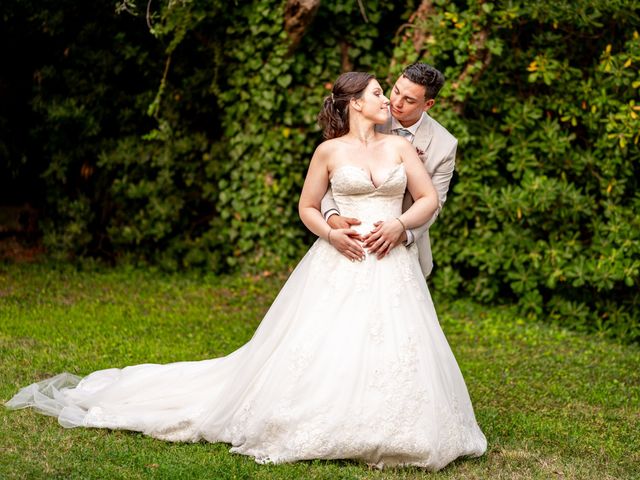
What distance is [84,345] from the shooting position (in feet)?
20.9

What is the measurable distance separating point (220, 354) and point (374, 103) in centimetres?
260

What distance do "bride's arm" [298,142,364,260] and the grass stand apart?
3.26 ft

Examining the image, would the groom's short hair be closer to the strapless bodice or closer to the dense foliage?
the strapless bodice

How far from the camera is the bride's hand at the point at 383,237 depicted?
437 cm

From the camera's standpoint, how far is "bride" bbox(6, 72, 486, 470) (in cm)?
415

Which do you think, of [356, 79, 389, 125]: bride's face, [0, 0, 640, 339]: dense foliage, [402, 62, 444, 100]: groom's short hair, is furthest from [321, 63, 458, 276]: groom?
[0, 0, 640, 339]: dense foliage

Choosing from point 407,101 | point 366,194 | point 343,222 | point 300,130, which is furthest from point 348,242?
point 300,130

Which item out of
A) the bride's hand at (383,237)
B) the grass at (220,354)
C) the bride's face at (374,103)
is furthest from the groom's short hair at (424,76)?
the grass at (220,354)

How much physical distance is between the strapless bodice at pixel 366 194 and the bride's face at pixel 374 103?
25 cm

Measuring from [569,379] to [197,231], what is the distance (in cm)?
443

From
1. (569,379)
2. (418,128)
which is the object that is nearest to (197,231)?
(569,379)

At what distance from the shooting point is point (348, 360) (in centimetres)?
421

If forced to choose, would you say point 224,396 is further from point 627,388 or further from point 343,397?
point 627,388

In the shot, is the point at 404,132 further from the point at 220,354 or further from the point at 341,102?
the point at 220,354
